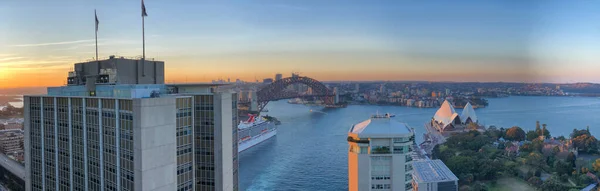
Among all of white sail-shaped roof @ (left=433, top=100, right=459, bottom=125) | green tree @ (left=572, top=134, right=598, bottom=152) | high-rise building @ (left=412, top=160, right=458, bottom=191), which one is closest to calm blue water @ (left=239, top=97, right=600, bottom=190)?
white sail-shaped roof @ (left=433, top=100, right=459, bottom=125)

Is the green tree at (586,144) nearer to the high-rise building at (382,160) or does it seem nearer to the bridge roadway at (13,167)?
the high-rise building at (382,160)

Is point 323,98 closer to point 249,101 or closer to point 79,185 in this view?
point 249,101

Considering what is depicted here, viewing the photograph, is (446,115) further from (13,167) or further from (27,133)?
(27,133)

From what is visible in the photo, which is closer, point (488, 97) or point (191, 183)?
point (191, 183)

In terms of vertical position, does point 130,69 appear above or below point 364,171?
above

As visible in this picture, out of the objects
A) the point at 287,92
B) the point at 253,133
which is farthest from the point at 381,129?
the point at 287,92

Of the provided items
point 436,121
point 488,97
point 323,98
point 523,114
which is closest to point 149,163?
point 436,121

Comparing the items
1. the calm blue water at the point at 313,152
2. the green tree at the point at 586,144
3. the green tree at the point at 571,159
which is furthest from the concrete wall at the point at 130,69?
the green tree at the point at 586,144
